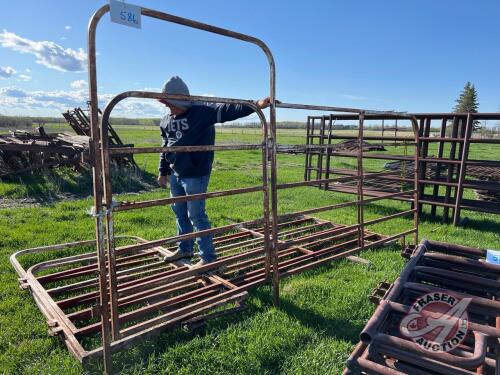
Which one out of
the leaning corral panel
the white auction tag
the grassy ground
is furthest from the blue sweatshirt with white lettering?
the grassy ground

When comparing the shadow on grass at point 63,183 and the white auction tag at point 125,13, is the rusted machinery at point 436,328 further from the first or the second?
the shadow on grass at point 63,183

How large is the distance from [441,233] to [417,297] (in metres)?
3.94

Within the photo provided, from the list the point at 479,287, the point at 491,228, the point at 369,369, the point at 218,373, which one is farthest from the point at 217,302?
the point at 491,228

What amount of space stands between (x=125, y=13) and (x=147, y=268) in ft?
9.33

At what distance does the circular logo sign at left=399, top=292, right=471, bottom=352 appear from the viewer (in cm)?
215

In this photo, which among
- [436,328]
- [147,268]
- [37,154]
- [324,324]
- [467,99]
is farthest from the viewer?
[467,99]

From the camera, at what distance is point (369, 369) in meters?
1.97

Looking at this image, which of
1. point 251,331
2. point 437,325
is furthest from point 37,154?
point 437,325

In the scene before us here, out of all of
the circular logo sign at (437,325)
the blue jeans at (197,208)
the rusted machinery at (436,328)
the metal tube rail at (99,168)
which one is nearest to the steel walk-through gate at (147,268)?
the metal tube rail at (99,168)

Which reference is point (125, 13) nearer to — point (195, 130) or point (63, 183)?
point (195, 130)

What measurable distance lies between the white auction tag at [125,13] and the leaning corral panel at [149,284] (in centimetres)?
175

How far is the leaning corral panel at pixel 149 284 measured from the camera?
292 centimetres

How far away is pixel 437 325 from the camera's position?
2264 millimetres

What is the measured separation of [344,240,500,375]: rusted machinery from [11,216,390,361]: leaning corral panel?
1.36 meters
